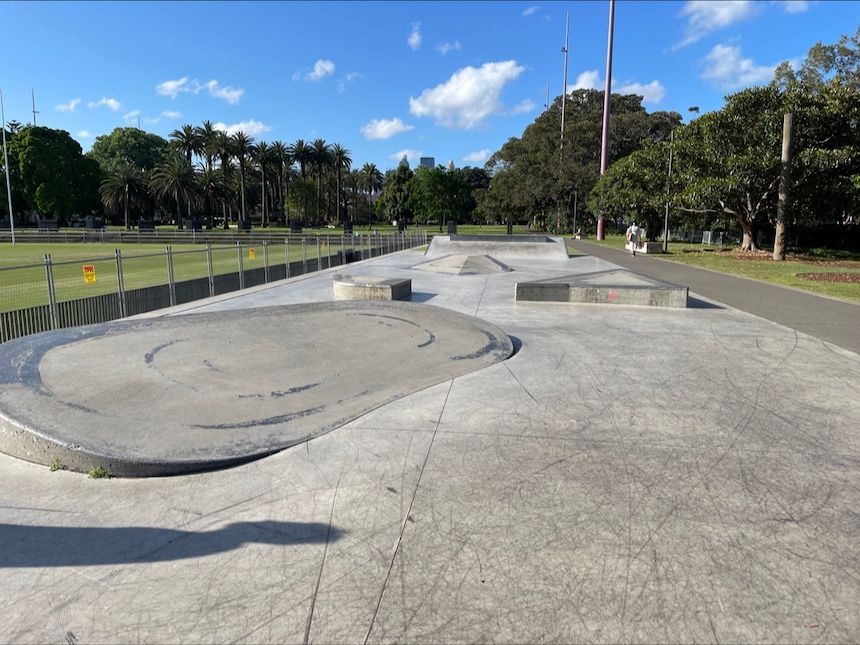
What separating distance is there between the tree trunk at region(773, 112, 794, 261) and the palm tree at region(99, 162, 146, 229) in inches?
2911

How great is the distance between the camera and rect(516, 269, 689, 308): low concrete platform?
37.2 ft

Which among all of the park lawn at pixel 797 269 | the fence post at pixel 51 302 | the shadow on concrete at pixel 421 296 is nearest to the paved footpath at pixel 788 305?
the park lawn at pixel 797 269

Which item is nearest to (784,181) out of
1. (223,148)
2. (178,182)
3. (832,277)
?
(832,277)

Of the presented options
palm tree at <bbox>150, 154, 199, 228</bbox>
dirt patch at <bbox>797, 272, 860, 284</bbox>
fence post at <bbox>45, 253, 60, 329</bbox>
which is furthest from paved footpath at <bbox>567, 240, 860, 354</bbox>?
palm tree at <bbox>150, 154, 199, 228</bbox>

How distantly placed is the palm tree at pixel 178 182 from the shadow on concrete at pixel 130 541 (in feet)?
242

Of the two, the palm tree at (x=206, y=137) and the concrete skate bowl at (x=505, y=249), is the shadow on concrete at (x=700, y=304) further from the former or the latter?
the palm tree at (x=206, y=137)

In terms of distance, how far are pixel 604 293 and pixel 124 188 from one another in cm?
7983

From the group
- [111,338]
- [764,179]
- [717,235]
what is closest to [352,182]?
[717,235]

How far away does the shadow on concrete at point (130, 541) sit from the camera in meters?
2.81

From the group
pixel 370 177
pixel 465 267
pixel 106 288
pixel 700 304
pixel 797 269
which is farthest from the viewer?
pixel 370 177

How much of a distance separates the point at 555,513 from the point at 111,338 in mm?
5970

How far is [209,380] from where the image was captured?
→ 5367 mm

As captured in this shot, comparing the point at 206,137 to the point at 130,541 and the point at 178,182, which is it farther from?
the point at 130,541

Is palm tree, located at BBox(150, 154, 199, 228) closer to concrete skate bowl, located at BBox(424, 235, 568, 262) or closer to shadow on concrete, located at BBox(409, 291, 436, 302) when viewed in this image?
concrete skate bowl, located at BBox(424, 235, 568, 262)
